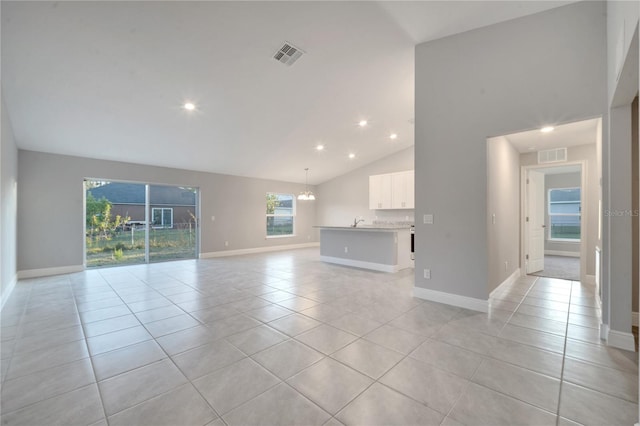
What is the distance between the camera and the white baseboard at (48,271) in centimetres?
511

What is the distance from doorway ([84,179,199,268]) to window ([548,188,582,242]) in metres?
10.6

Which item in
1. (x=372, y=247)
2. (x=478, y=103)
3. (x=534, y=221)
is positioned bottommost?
(x=372, y=247)

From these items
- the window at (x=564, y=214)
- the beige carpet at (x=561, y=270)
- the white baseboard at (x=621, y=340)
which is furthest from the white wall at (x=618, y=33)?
the window at (x=564, y=214)

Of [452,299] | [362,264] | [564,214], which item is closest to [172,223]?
[362,264]

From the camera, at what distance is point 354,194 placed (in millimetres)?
9352

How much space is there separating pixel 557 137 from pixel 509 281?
241 cm

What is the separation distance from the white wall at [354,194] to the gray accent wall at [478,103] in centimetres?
444

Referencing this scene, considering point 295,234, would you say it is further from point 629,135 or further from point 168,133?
point 629,135

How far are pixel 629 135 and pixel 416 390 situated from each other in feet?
9.32

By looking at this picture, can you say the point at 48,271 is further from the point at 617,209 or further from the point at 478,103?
the point at 617,209

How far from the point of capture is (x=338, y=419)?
1509 mm

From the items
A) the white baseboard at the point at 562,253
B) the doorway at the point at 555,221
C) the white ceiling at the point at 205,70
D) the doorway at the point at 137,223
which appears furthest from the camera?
the white baseboard at the point at 562,253

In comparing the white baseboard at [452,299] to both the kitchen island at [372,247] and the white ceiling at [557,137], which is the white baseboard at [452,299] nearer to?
the kitchen island at [372,247]

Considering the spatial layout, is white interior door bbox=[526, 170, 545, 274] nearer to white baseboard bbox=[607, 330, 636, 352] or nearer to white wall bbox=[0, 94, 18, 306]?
white baseboard bbox=[607, 330, 636, 352]
